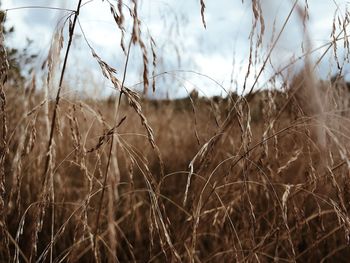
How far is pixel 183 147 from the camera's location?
3529mm

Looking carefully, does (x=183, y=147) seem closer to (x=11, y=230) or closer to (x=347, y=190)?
(x=11, y=230)

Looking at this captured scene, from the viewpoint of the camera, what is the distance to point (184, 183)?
105 inches

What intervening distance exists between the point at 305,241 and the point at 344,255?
0.58ft

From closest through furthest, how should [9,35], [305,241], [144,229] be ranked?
[305,241] < [144,229] < [9,35]

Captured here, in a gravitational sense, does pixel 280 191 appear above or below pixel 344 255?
above

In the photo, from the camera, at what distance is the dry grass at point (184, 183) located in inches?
39.6

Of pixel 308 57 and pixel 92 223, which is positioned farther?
pixel 92 223

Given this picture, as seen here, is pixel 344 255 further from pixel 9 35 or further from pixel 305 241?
pixel 9 35

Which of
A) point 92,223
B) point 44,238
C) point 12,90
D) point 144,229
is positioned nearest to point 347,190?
point 92,223

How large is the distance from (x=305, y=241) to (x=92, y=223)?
3.19 feet

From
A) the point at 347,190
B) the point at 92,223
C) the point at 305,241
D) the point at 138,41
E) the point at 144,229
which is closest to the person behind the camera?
the point at 138,41

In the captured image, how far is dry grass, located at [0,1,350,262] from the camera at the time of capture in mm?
1006

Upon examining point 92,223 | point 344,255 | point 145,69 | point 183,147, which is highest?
point 145,69

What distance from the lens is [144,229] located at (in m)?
2.25
